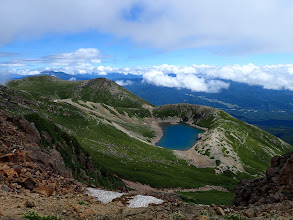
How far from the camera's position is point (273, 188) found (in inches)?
1131

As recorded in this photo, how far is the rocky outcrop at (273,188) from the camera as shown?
26.2 meters

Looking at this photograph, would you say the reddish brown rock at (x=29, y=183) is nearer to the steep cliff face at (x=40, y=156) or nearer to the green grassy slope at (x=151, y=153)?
the steep cliff face at (x=40, y=156)

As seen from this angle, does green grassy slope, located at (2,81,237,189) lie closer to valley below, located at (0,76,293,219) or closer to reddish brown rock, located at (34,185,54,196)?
valley below, located at (0,76,293,219)

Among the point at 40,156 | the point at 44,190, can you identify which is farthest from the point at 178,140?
the point at 44,190

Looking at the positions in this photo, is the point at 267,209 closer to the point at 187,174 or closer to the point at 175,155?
the point at 187,174

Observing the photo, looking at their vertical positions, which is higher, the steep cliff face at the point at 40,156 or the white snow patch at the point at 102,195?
the steep cliff face at the point at 40,156

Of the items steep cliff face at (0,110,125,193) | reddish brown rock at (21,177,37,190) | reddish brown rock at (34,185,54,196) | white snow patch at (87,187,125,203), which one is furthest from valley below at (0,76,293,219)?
white snow patch at (87,187,125,203)

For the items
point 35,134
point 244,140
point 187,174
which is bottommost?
point 187,174

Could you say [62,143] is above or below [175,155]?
above

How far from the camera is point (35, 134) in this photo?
2955 centimetres

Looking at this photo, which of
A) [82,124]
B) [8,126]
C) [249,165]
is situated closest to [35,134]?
[8,126]

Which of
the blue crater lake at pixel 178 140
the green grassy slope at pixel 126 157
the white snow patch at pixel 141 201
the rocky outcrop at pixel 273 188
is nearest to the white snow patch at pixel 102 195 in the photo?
the white snow patch at pixel 141 201

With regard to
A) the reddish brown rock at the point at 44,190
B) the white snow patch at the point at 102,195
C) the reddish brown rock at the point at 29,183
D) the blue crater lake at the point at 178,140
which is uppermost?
the reddish brown rock at the point at 29,183

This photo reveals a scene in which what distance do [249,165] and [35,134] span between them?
11157 cm
